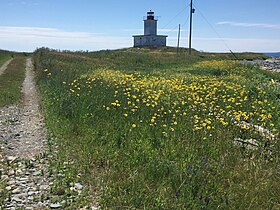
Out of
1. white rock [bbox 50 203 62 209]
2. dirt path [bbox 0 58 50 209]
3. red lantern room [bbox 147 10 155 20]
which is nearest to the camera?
white rock [bbox 50 203 62 209]

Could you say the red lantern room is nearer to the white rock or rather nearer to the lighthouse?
the lighthouse

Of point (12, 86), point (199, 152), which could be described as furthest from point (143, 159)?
point (12, 86)

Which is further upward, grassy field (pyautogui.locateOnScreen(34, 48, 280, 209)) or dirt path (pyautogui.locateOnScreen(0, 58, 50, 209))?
Answer: grassy field (pyautogui.locateOnScreen(34, 48, 280, 209))

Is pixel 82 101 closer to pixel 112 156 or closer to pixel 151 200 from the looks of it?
pixel 112 156

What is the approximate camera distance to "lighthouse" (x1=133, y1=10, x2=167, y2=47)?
77562mm

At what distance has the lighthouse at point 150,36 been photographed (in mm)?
77562

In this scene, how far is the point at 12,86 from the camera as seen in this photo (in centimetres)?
1788

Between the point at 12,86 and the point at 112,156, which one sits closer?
the point at 112,156

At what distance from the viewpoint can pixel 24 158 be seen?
652 centimetres

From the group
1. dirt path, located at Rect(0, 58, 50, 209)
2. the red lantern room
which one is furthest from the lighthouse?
dirt path, located at Rect(0, 58, 50, 209)

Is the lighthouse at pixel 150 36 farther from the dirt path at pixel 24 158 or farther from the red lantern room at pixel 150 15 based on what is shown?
the dirt path at pixel 24 158

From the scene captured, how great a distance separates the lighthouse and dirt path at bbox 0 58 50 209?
69.0m

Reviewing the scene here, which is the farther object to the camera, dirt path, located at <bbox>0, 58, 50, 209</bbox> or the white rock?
dirt path, located at <bbox>0, 58, 50, 209</bbox>

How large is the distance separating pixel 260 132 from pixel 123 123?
123 inches
